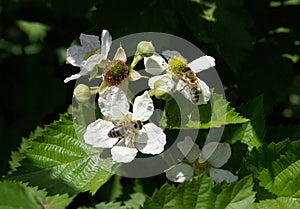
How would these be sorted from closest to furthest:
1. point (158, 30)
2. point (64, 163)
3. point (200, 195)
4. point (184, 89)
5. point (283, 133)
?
point (200, 195) < point (184, 89) < point (64, 163) < point (283, 133) < point (158, 30)

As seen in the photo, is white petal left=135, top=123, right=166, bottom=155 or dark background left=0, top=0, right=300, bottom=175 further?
dark background left=0, top=0, right=300, bottom=175

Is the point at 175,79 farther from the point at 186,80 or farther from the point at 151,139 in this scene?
the point at 151,139

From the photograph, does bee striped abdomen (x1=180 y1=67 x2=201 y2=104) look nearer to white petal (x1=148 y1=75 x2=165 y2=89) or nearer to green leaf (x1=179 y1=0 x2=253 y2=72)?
white petal (x1=148 y1=75 x2=165 y2=89)

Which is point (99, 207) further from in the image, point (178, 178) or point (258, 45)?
point (258, 45)

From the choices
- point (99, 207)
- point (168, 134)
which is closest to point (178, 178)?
point (168, 134)

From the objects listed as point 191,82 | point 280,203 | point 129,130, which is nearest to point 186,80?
point 191,82

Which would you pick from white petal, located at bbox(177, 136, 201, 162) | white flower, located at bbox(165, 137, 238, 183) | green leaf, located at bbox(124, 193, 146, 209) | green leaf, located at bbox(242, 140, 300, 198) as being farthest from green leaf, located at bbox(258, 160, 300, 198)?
green leaf, located at bbox(124, 193, 146, 209)

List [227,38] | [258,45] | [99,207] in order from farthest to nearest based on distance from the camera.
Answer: [258,45] < [227,38] < [99,207]
